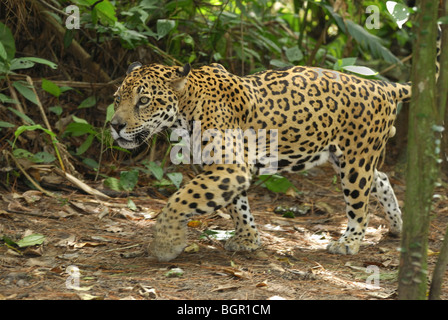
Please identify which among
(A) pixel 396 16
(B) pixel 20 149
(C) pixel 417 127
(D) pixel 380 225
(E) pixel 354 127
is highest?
(A) pixel 396 16

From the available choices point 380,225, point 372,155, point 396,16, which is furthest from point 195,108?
point 380,225

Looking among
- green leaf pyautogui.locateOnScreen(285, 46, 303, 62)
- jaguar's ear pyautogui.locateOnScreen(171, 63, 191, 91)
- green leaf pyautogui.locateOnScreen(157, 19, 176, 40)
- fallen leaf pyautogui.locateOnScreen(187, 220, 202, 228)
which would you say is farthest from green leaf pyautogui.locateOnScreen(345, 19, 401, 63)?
fallen leaf pyautogui.locateOnScreen(187, 220, 202, 228)

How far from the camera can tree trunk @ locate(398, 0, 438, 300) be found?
3.44 meters

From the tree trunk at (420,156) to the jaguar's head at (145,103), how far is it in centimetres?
263

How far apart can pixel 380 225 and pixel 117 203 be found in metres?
3.36

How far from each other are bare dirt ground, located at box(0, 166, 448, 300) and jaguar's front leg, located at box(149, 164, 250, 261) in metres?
0.17

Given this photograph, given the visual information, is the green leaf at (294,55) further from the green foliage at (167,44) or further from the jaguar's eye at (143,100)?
the jaguar's eye at (143,100)

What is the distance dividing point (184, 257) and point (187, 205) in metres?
0.64

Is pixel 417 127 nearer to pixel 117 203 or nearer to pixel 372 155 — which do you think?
pixel 372 155

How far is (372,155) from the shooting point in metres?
6.30

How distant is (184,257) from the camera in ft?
18.4

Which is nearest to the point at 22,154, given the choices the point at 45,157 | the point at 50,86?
the point at 45,157

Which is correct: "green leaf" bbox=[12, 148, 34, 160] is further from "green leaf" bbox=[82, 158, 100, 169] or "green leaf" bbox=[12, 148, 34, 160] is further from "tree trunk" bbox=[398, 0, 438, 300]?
"tree trunk" bbox=[398, 0, 438, 300]

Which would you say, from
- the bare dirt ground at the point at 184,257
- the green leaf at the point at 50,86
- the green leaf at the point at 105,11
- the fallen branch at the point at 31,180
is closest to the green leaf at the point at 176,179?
the bare dirt ground at the point at 184,257
